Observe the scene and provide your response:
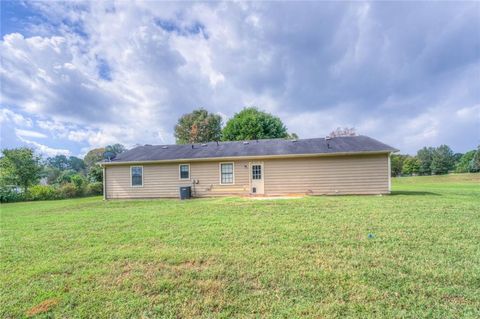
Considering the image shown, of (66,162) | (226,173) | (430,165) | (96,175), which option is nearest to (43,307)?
(226,173)

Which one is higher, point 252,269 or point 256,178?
point 256,178

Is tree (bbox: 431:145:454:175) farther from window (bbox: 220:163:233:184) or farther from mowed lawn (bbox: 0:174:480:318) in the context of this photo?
mowed lawn (bbox: 0:174:480:318)

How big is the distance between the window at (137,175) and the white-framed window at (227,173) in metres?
5.16

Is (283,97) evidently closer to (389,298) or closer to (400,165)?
(389,298)

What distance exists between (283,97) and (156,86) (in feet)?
33.9

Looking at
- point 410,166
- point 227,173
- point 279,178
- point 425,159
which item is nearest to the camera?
point 279,178

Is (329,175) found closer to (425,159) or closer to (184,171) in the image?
(184,171)

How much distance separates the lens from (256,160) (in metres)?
13.6

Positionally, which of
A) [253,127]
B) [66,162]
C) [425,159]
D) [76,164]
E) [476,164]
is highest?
[253,127]

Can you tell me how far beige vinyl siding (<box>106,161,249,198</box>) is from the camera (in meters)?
13.7

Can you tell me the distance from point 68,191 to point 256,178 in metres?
16.5

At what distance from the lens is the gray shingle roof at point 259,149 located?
1283cm

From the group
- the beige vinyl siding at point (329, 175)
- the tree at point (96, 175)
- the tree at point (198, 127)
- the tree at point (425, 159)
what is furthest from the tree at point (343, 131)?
the tree at point (96, 175)

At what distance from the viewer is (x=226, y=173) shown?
1386 cm
